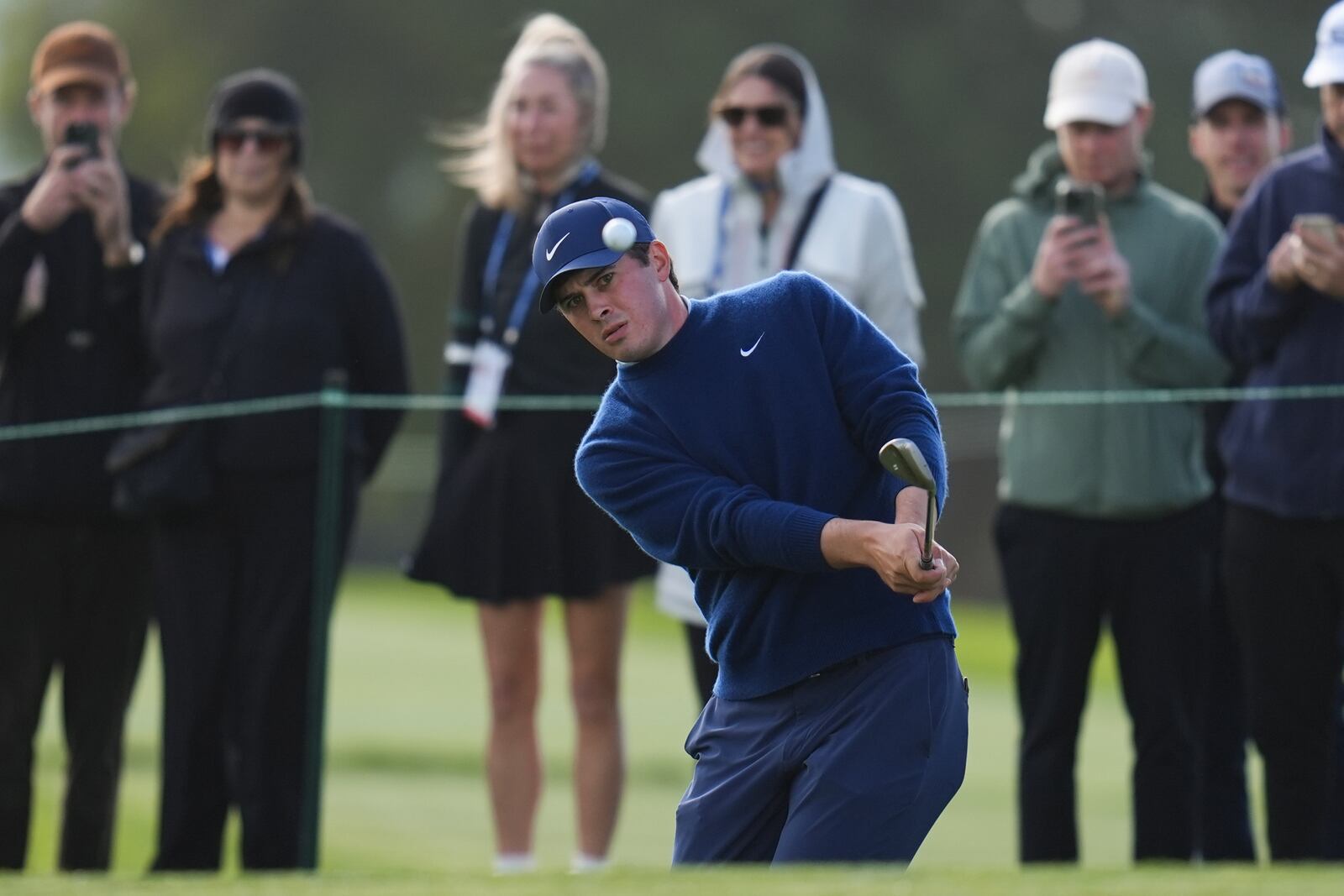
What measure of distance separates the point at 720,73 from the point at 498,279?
88.4 ft

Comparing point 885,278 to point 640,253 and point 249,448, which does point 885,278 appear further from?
point 640,253

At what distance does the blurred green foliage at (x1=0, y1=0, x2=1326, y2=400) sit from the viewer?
32.8 metres

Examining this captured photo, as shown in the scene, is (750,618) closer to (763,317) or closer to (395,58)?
(763,317)

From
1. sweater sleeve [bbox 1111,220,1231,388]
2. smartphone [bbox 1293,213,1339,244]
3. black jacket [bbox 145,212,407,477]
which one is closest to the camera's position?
smartphone [bbox 1293,213,1339,244]

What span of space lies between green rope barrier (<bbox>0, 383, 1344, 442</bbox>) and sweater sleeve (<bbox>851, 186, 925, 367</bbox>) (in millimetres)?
311

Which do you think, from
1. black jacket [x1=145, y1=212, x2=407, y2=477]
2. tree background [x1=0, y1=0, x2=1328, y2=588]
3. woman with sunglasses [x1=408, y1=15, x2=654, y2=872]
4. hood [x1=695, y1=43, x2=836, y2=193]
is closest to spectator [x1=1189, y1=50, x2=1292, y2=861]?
hood [x1=695, y1=43, x2=836, y2=193]

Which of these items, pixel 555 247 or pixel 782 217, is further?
pixel 782 217

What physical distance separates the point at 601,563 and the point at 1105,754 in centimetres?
573

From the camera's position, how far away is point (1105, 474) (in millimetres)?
6977

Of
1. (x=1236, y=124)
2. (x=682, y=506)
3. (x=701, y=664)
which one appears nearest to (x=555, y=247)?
(x=682, y=506)

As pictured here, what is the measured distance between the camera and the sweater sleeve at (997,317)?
7.07 m

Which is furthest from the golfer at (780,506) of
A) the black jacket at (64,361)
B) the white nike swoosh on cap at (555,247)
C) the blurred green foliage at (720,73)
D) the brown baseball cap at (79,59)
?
the blurred green foliage at (720,73)

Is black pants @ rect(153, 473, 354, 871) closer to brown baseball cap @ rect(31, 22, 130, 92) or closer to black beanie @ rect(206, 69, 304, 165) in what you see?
black beanie @ rect(206, 69, 304, 165)

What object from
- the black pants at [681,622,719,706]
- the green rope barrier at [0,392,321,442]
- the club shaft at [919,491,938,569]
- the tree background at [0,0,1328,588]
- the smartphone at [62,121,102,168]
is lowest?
the black pants at [681,622,719,706]
